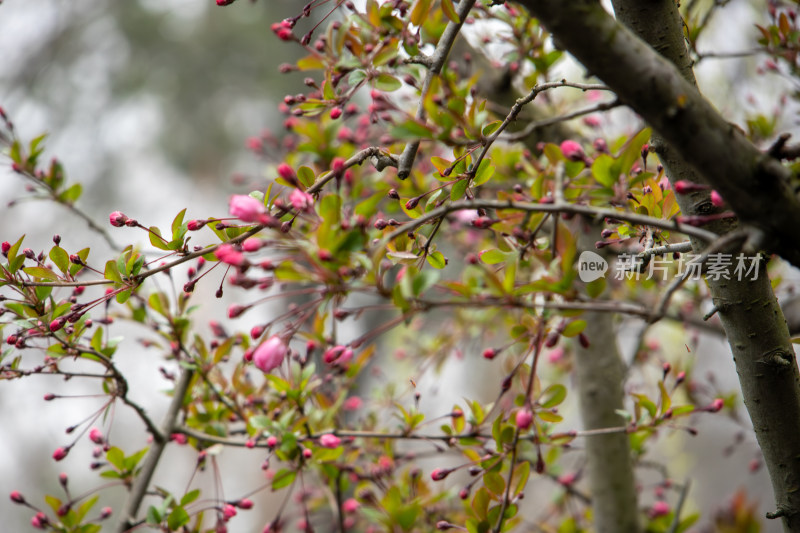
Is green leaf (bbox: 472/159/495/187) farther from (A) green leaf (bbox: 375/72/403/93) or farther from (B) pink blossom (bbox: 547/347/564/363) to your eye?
(B) pink blossom (bbox: 547/347/564/363)

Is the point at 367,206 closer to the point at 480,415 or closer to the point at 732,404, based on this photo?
the point at 480,415

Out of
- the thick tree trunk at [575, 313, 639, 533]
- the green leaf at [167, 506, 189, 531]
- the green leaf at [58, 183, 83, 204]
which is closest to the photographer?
the green leaf at [167, 506, 189, 531]

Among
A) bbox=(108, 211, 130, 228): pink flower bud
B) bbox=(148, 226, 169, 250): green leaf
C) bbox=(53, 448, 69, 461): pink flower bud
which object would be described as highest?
bbox=(108, 211, 130, 228): pink flower bud

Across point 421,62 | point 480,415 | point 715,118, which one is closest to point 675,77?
point 715,118

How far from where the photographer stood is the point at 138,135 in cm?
476

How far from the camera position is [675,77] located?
57 centimetres

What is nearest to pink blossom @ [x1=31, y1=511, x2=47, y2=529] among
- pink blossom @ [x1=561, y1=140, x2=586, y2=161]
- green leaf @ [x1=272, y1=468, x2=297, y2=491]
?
green leaf @ [x1=272, y1=468, x2=297, y2=491]

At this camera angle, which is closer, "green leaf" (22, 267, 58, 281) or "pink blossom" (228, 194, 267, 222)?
"pink blossom" (228, 194, 267, 222)

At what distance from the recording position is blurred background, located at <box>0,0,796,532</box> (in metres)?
4.07

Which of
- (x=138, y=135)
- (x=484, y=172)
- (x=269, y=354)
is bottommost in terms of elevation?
(x=269, y=354)

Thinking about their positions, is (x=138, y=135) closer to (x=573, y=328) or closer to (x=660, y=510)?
(x=660, y=510)

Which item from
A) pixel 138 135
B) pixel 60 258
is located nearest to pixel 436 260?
pixel 60 258

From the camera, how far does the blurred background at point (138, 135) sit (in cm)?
407

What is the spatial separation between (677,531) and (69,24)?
16.6ft
